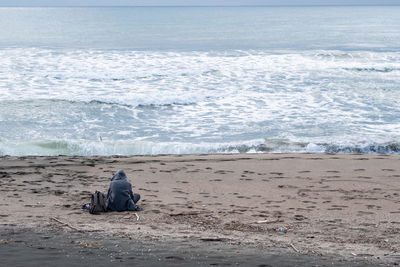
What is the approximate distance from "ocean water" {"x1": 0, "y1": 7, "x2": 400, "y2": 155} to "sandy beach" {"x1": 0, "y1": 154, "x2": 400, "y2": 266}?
2238 mm

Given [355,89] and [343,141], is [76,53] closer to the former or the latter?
[355,89]

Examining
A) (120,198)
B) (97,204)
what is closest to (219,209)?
(120,198)

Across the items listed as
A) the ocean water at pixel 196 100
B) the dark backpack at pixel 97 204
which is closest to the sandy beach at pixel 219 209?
the dark backpack at pixel 97 204

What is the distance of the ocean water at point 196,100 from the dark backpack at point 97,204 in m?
5.52

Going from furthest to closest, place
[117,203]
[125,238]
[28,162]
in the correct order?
[28,162]
[117,203]
[125,238]

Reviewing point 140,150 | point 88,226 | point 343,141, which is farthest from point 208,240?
point 343,141

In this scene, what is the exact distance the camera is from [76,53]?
114 ft

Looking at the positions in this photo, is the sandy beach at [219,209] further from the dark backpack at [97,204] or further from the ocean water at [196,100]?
the ocean water at [196,100]

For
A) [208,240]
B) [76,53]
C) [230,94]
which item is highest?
[76,53]

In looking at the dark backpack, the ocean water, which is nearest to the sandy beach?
the dark backpack

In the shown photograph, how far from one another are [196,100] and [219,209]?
1152 centimetres

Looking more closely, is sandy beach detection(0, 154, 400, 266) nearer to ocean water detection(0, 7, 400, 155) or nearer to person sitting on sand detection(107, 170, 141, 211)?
person sitting on sand detection(107, 170, 141, 211)

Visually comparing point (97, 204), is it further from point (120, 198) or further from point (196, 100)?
point (196, 100)

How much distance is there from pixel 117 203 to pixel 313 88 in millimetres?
15355
